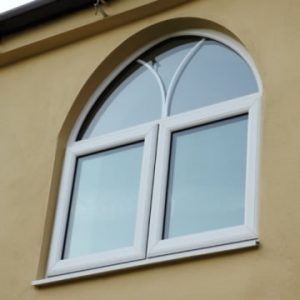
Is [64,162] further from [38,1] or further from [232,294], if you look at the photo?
[232,294]

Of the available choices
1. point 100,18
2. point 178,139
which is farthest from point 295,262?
point 100,18

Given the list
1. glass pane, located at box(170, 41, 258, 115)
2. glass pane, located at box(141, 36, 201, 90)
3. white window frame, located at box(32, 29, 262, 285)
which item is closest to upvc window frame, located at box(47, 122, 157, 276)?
white window frame, located at box(32, 29, 262, 285)

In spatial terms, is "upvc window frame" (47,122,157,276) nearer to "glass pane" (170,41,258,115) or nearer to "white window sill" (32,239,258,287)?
"white window sill" (32,239,258,287)

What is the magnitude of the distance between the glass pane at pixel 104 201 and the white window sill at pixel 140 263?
0.31 metres

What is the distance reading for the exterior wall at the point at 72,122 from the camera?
621 centimetres

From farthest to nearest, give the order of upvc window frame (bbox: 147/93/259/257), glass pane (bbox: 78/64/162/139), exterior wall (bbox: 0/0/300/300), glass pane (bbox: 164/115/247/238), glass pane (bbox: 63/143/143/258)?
1. glass pane (bbox: 78/64/162/139)
2. glass pane (bbox: 63/143/143/258)
3. glass pane (bbox: 164/115/247/238)
4. upvc window frame (bbox: 147/93/259/257)
5. exterior wall (bbox: 0/0/300/300)

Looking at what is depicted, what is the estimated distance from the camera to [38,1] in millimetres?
8242

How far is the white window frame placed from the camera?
6520 millimetres

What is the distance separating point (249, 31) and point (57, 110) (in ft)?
5.86

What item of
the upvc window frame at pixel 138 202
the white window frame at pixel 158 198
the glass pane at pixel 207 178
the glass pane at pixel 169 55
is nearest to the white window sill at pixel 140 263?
the white window frame at pixel 158 198

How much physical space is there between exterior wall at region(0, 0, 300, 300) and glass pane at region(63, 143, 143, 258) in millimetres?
205

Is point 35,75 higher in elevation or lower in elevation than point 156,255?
higher

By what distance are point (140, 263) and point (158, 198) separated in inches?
23.3

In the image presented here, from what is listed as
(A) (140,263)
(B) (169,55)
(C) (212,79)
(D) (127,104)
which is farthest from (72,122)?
(A) (140,263)
